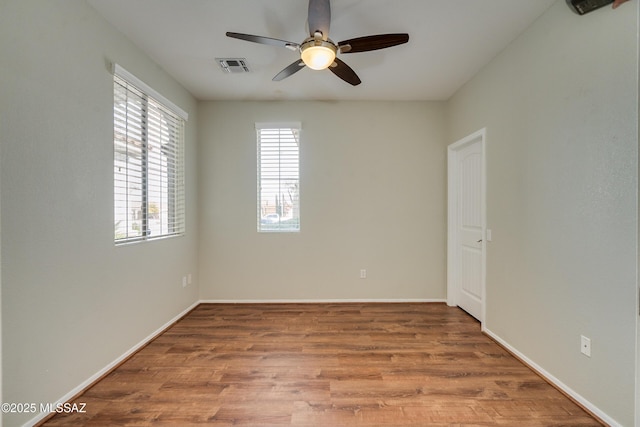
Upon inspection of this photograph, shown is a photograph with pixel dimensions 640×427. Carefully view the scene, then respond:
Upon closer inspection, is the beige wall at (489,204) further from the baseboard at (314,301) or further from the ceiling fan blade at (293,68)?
the ceiling fan blade at (293,68)

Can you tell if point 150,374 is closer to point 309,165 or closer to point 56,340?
point 56,340

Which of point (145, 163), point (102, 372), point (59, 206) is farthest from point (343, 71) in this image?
point (102, 372)

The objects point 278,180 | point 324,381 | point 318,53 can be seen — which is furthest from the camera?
point 278,180

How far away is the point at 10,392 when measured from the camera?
56.6 inches

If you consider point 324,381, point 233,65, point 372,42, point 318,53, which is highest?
point 233,65

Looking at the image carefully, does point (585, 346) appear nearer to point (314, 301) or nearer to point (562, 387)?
point (562, 387)

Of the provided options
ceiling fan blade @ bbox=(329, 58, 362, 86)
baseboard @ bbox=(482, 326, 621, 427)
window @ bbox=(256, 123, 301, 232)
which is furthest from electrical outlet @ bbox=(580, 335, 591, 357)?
window @ bbox=(256, 123, 301, 232)

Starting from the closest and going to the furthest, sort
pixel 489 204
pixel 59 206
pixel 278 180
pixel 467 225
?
pixel 59 206 < pixel 489 204 < pixel 467 225 < pixel 278 180

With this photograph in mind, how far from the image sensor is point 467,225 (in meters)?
3.24

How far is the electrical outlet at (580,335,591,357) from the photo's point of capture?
5.53 feet

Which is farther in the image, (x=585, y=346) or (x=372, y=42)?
(x=372, y=42)

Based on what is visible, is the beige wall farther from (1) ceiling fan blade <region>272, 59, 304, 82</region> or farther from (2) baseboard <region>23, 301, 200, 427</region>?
(1) ceiling fan blade <region>272, 59, 304, 82</region>

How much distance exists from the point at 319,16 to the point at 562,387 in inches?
118

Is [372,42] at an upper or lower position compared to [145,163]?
upper
